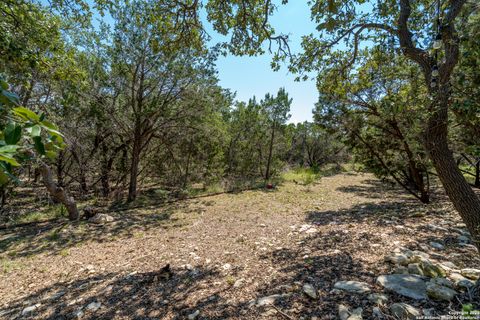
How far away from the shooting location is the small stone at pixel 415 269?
7.06 ft

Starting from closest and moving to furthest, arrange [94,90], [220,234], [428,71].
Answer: [428,71], [220,234], [94,90]

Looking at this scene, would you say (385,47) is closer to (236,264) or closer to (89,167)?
(236,264)

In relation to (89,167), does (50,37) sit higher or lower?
higher

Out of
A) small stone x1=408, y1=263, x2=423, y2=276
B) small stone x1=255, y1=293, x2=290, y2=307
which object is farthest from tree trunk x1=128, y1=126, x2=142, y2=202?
small stone x1=408, y1=263, x2=423, y2=276

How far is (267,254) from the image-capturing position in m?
3.10

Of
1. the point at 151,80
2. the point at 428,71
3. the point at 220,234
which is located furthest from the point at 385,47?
the point at 151,80

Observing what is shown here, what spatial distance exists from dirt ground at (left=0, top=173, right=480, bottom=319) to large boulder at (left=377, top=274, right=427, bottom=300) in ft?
0.36

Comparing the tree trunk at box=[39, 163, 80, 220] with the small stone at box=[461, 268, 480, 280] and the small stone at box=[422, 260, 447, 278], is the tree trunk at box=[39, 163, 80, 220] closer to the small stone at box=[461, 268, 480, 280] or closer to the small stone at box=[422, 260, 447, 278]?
the small stone at box=[422, 260, 447, 278]

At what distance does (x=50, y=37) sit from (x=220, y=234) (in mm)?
3990

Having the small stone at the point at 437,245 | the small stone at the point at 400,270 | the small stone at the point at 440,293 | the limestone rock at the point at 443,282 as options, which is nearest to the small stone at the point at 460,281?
the limestone rock at the point at 443,282

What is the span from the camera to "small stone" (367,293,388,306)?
178 cm

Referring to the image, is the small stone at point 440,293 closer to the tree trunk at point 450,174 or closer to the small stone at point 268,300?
the tree trunk at point 450,174

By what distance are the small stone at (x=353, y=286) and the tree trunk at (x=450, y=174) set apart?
3.89 feet

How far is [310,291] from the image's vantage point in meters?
2.04
